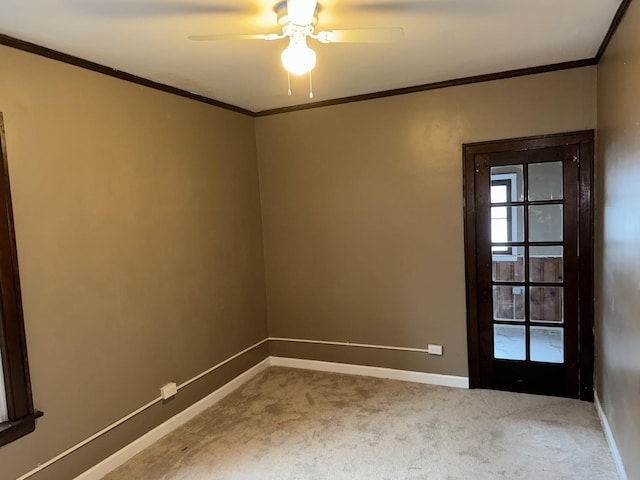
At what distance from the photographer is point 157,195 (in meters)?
3.10

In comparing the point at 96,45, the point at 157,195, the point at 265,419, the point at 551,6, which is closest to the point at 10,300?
the point at 157,195

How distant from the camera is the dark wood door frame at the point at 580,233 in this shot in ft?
10.3

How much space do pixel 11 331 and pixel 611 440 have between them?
3.41 meters

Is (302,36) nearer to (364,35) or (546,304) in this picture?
(364,35)

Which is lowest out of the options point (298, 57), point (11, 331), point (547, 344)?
point (547, 344)

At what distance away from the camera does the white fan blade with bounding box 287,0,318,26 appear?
179cm

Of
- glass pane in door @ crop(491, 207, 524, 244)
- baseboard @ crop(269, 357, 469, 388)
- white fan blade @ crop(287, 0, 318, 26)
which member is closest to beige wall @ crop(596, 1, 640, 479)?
glass pane in door @ crop(491, 207, 524, 244)

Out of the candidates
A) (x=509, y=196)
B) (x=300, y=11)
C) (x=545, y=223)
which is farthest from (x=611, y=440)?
(x=300, y=11)

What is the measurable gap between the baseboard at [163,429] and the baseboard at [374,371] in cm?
32

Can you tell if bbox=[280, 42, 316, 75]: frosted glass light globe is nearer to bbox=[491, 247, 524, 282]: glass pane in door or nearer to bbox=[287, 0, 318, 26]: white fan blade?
bbox=[287, 0, 318, 26]: white fan blade

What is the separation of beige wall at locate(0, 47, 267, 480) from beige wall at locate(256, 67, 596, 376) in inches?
21.0

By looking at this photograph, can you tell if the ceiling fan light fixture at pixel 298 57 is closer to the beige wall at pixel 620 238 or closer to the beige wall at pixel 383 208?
the beige wall at pixel 620 238

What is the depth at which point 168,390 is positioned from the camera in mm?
3125

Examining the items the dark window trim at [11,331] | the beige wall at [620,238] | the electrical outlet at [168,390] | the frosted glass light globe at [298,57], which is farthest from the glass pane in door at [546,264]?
the dark window trim at [11,331]
